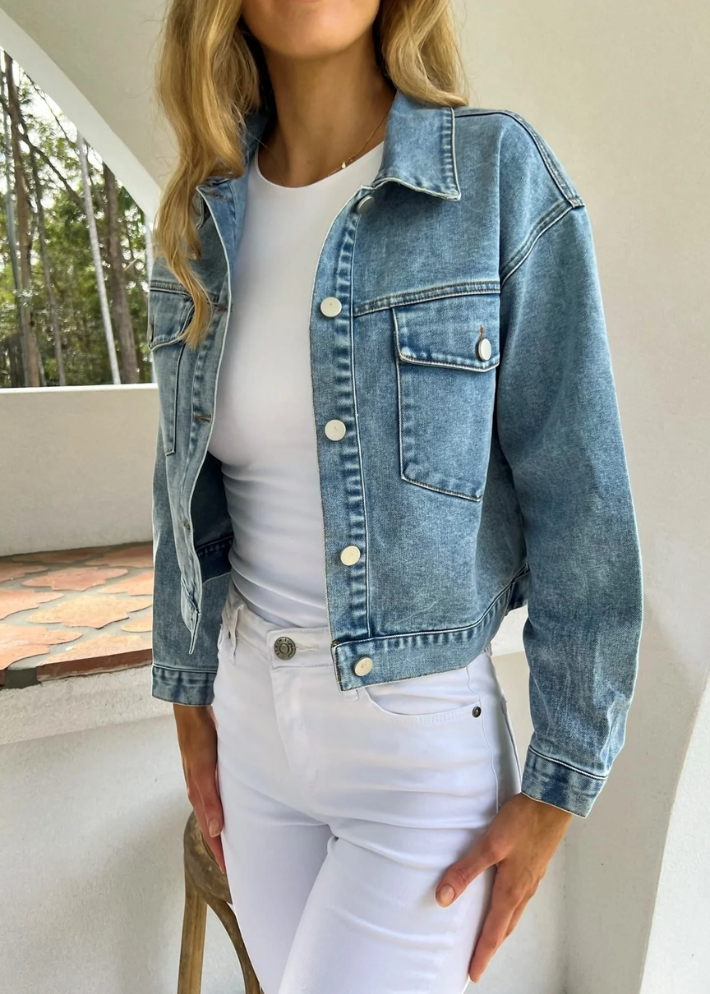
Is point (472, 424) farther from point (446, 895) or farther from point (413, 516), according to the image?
point (446, 895)

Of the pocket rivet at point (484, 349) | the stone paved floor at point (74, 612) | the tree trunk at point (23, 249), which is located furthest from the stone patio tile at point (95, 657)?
the tree trunk at point (23, 249)

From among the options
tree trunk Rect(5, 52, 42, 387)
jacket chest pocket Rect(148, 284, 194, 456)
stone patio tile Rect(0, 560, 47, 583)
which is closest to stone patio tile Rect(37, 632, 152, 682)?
stone patio tile Rect(0, 560, 47, 583)

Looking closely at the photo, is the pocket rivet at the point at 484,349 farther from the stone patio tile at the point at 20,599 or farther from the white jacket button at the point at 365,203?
the stone patio tile at the point at 20,599

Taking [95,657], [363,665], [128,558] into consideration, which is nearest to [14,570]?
[128,558]

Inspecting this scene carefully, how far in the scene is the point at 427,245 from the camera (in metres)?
0.75

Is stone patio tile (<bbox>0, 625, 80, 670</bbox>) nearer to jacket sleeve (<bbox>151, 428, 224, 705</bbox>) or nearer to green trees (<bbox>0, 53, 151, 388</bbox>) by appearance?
jacket sleeve (<bbox>151, 428, 224, 705</bbox>)

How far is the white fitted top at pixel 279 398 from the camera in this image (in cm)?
80

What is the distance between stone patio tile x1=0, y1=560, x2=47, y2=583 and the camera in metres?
1.63

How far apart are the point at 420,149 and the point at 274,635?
51 cm

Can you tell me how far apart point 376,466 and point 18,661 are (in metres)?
0.83

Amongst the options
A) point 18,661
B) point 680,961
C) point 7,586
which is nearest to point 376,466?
point 18,661

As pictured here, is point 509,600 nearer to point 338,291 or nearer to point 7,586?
point 338,291

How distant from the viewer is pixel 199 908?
1.35 meters

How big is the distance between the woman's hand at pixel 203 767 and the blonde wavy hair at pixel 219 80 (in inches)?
20.1
